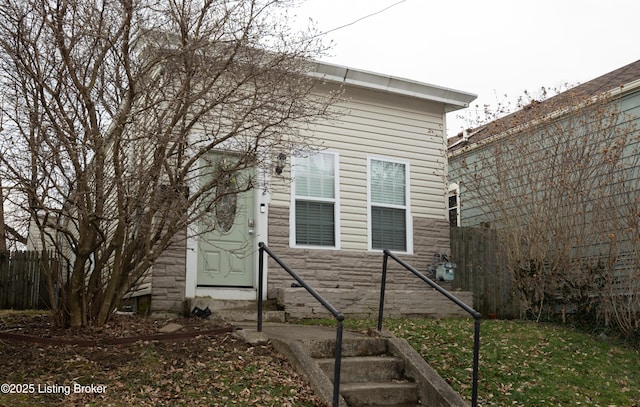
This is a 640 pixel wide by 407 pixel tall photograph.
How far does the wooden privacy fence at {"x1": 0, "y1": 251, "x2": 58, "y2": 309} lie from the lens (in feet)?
38.2

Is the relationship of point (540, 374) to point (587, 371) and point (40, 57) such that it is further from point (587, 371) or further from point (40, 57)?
point (40, 57)

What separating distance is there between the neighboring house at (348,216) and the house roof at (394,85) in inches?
0.7

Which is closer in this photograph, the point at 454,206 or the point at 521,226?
the point at 521,226

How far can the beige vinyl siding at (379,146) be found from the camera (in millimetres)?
10516

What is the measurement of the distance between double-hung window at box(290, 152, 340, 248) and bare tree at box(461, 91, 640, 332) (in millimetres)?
2530

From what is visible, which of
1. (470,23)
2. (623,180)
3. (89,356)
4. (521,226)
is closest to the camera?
(89,356)

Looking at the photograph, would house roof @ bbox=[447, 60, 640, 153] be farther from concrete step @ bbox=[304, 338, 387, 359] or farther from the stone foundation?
concrete step @ bbox=[304, 338, 387, 359]

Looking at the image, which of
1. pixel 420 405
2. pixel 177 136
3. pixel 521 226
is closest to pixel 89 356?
pixel 177 136

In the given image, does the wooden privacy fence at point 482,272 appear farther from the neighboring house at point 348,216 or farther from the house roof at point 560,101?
the house roof at point 560,101

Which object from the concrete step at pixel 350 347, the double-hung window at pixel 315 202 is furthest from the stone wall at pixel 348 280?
the concrete step at pixel 350 347

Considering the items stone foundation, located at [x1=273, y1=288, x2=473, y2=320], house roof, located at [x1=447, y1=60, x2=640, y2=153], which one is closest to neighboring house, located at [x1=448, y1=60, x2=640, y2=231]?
house roof, located at [x1=447, y1=60, x2=640, y2=153]

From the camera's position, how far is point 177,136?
6703 mm

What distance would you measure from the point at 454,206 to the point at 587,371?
8441 millimetres

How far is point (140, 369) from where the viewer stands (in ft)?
18.1
